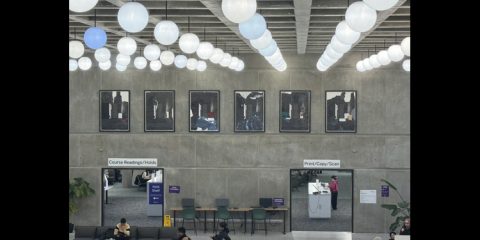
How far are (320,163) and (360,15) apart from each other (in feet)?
39.3

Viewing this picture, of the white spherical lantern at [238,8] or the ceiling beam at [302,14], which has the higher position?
the ceiling beam at [302,14]

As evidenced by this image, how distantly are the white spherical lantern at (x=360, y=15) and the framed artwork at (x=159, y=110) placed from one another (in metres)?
12.2

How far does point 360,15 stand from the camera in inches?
168

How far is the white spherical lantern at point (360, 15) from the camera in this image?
167 inches

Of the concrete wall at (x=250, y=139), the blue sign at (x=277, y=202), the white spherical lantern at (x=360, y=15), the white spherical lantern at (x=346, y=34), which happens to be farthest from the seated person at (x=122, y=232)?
the white spherical lantern at (x=360, y=15)

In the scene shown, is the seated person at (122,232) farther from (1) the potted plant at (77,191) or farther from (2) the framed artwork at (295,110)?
(2) the framed artwork at (295,110)

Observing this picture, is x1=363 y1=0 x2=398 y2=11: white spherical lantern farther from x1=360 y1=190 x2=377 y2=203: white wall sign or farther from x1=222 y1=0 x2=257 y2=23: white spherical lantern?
x1=360 y1=190 x2=377 y2=203: white wall sign

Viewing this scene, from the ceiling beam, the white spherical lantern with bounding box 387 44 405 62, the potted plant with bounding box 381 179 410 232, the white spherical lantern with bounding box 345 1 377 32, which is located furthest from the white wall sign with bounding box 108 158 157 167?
the white spherical lantern with bounding box 345 1 377 32
